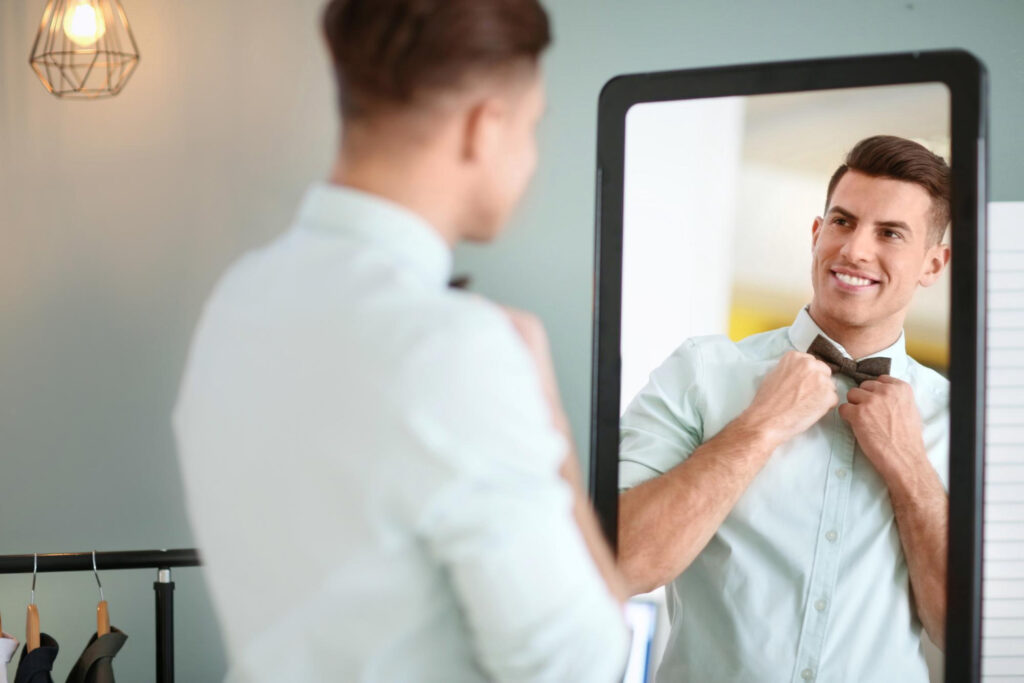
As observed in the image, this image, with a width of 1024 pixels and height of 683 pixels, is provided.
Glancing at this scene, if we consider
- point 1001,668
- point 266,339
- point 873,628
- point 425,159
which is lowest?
point 1001,668

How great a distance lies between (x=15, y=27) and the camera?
83.7 inches

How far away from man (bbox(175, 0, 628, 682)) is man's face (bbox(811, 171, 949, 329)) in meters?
0.36

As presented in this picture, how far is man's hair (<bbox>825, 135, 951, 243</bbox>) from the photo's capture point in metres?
0.82

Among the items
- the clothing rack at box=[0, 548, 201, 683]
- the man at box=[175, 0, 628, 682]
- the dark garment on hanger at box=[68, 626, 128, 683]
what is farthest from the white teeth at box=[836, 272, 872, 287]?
the dark garment on hanger at box=[68, 626, 128, 683]

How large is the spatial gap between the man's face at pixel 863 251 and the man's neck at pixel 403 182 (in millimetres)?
420

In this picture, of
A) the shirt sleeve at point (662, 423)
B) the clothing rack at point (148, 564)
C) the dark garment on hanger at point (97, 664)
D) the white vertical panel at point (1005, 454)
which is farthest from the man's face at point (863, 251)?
the dark garment on hanger at point (97, 664)

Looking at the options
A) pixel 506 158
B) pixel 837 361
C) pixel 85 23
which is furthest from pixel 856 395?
pixel 85 23

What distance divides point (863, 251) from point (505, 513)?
508 mm

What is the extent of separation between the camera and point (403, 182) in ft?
1.99

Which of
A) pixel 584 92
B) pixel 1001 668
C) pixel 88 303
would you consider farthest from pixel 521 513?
pixel 88 303

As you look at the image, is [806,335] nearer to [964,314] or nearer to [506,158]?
[964,314]

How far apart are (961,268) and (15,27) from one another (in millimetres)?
2075

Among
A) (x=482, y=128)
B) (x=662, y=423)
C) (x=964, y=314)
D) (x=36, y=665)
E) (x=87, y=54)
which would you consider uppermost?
(x=87, y=54)

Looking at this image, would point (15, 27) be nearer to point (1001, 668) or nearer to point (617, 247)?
point (617, 247)
